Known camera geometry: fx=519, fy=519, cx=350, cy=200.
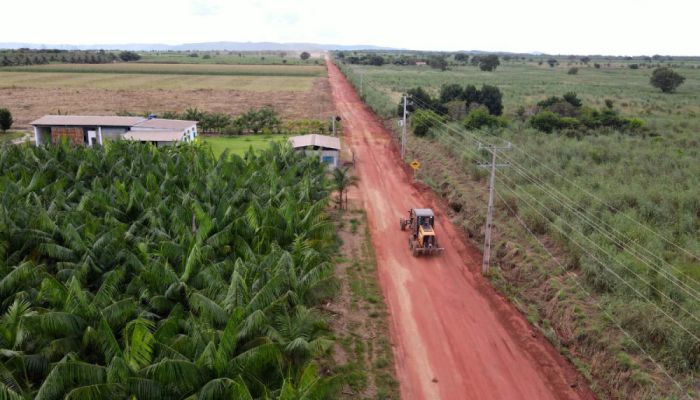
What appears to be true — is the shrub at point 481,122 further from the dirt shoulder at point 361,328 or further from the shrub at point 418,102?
the dirt shoulder at point 361,328

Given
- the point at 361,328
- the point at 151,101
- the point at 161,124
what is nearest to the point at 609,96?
the point at 161,124

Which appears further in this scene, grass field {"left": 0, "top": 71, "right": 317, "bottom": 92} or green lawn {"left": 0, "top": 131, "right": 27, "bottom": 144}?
grass field {"left": 0, "top": 71, "right": 317, "bottom": 92}

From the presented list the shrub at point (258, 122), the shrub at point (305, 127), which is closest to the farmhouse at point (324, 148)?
the shrub at point (305, 127)

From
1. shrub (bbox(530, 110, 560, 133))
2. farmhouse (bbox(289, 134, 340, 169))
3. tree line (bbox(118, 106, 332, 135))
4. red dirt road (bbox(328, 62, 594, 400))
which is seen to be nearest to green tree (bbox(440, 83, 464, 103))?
shrub (bbox(530, 110, 560, 133))

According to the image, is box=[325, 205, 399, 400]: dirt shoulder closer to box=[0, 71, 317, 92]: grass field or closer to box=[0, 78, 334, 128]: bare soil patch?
box=[0, 78, 334, 128]: bare soil patch

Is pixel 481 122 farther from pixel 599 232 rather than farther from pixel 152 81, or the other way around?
pixel 152 81

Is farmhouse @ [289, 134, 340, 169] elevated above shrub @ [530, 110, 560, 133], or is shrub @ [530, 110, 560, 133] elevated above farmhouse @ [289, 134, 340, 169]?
shrub @ [530, 110, 560, 133]
